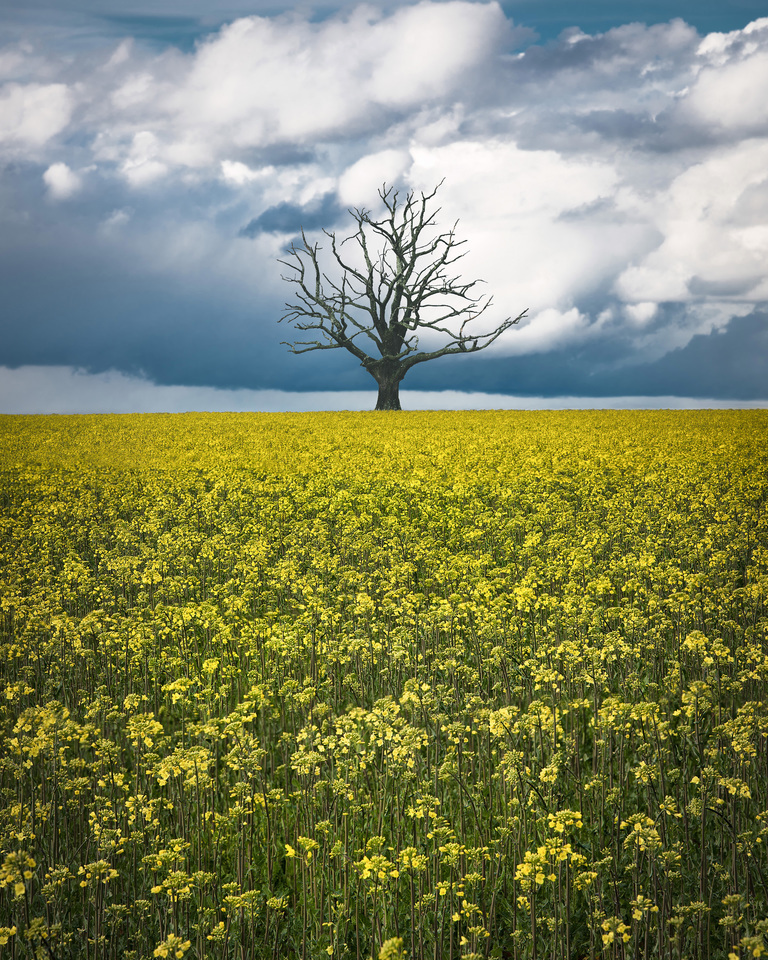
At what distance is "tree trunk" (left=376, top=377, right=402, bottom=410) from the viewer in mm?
59812

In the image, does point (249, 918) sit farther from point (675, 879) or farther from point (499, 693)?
point (499, 693)

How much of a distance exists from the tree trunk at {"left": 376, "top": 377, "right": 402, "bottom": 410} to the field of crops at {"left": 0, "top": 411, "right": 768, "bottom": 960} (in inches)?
1696

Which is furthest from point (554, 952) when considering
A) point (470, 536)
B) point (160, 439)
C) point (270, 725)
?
point (160, 439)

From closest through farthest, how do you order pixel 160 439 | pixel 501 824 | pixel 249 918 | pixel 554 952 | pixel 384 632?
pixel 554 952 → pixel 249 918 → pixel 501 824 → pixel 384 632 → pixel 160 439

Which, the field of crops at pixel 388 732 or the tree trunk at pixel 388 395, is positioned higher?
the tree trunk at pixel 388 395

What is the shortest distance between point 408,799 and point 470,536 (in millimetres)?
6891

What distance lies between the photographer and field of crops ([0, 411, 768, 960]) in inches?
180

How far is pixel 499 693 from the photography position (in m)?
7.30

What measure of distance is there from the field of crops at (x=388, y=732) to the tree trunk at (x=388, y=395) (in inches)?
1696

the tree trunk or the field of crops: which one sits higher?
the tree trunk

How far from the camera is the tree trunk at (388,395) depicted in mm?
59812

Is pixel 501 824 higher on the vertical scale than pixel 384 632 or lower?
lower

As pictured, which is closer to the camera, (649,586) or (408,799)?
(408,799)

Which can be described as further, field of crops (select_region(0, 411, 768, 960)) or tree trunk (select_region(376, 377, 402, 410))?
tree trunk (select_region(376, 377, 402, 410))
